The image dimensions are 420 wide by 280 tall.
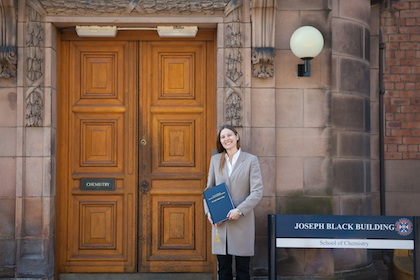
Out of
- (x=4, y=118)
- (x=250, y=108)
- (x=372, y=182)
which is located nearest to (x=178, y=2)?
(x=250, y=108)

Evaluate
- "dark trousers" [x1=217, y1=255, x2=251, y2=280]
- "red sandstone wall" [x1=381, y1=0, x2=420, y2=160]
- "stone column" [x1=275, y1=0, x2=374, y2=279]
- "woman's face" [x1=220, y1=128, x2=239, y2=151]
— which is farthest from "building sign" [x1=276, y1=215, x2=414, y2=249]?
"red sandstone wall" [x1=381, y1=0, x2=420, y2=160]

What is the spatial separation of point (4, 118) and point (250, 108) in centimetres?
295

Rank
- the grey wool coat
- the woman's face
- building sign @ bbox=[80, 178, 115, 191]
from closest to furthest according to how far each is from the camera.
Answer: the grey wool coat < the woman's face < building sign @ bbox=[80, 178, 115, 191]

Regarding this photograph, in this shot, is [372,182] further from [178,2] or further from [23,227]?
[23,227]

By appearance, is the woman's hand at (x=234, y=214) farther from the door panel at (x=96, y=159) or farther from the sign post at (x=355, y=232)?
the door panel at (x=96, y=159)

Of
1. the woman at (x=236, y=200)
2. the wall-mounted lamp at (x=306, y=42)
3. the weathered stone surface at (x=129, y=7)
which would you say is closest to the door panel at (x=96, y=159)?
the weathered stone surface at (x=129, y=7)

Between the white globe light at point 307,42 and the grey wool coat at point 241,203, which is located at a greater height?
the white globe light at point 307,42

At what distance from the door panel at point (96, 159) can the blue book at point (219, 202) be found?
5.36ft

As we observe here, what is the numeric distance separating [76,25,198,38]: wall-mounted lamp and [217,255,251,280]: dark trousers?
281cm

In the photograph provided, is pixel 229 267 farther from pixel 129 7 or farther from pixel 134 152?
pixel 129 7

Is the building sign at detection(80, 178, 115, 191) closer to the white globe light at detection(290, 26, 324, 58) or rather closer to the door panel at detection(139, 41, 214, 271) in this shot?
the door panel at detection(139, 41, 214, 271)

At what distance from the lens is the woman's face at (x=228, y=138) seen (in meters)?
5.91

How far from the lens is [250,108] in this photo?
6.76 metres

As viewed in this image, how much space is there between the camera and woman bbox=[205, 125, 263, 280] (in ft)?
19.0
